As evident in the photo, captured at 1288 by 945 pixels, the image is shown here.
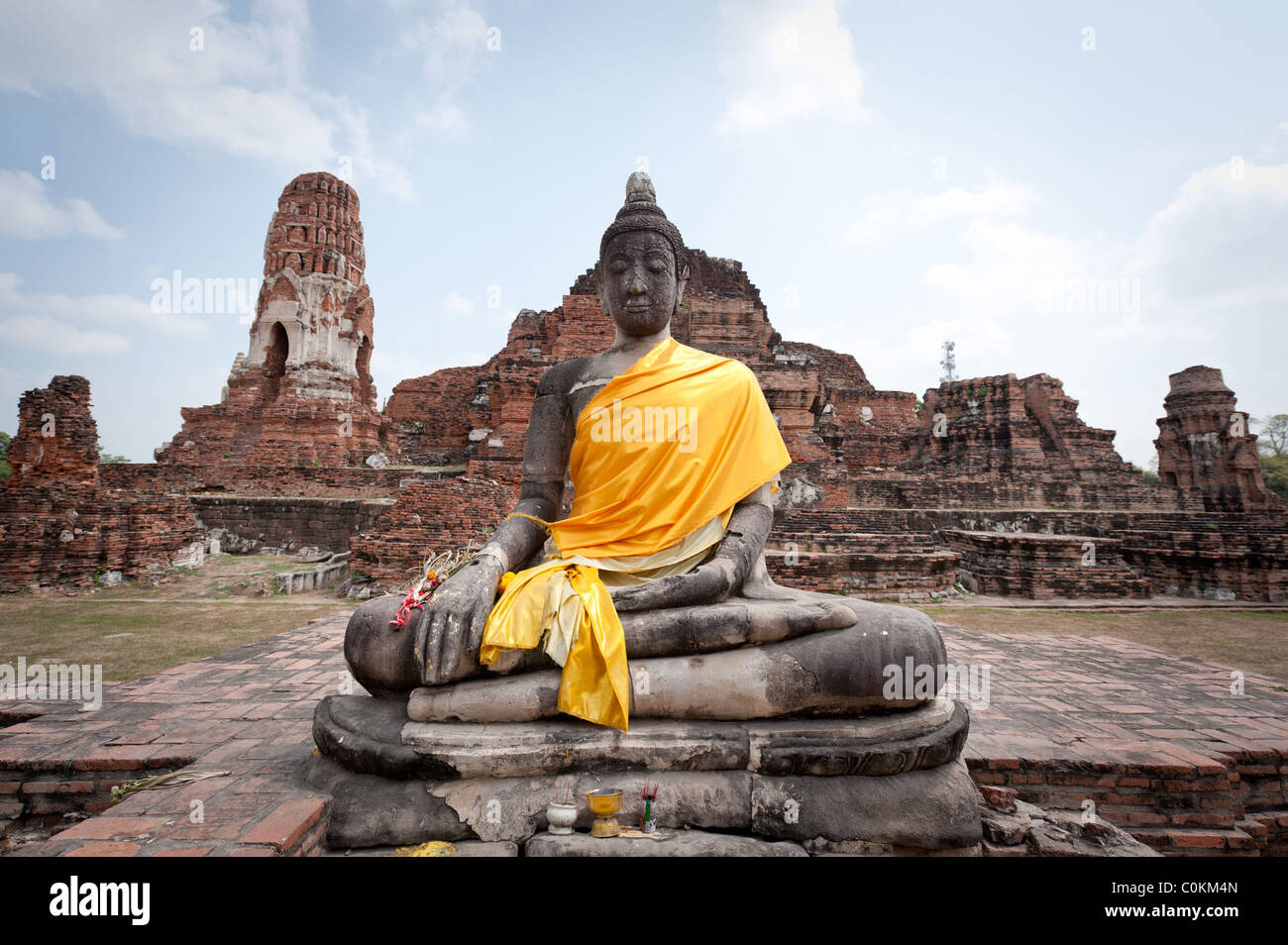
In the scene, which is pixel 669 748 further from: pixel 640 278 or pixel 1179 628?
pixel 1179 628

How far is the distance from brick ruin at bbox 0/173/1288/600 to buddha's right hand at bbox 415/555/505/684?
22.2 feet

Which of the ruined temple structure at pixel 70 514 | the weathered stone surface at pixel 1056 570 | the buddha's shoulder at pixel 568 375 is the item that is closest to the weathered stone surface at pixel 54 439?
the ruined temple structure at pixel 70 514

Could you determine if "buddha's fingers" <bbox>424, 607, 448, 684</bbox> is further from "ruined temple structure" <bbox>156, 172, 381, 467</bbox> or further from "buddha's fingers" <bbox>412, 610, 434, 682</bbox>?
"ruined temple structure" <bbox>156, 172, 381, 467</bbox>

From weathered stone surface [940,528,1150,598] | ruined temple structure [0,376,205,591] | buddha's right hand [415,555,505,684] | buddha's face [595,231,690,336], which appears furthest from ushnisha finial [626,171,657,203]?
ruined temple structure [0,376,205,591]

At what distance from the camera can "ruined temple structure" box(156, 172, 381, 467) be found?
19.7 metres

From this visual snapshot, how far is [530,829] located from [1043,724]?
3030 mm

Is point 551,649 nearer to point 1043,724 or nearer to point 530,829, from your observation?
point 530,829

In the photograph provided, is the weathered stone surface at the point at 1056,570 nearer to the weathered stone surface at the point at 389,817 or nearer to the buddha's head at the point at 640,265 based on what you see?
the buddha's head at the point at 640,265

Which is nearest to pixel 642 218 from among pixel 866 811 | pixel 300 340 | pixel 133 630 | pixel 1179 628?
pixel 866 811

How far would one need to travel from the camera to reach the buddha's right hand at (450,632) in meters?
2.33

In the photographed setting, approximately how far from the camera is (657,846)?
2.04m

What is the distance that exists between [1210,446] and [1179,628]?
18702 mm

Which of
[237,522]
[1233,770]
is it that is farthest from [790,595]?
[237,522]

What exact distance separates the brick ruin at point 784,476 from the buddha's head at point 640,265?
5.99 meters
